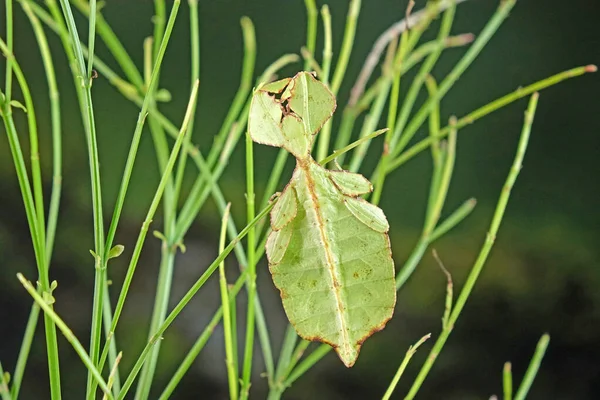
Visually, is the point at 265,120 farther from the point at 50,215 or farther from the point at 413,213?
the point at 413,213

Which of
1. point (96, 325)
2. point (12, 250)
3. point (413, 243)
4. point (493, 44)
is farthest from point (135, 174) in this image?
point (96, 325)

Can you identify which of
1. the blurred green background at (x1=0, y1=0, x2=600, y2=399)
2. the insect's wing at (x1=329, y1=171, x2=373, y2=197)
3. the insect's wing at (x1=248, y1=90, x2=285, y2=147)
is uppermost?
the insect's wing at (x1=248, y1=90, x2=285, y2=147)

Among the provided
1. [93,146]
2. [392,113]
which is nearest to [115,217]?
[93,146]

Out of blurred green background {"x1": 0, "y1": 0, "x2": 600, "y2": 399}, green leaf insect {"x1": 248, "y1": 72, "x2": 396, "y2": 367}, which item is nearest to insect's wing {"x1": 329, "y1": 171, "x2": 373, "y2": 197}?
green leaf insect {"x1": 248, "y1": 72, "x2": 396, "y2": 367}

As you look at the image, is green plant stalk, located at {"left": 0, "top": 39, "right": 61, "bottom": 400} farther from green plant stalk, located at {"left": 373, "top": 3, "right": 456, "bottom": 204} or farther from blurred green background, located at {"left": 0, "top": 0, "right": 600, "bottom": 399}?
blurred green background, located at {"left": 0, "top": 0, "right": 600, "bottom": 399}

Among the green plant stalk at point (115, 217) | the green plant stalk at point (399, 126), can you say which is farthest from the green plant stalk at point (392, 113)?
the green plant stalk at point (115, 217)

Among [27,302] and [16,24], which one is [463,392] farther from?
[16,24]
